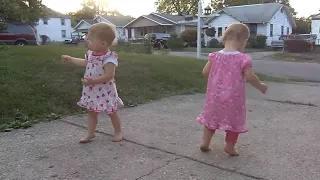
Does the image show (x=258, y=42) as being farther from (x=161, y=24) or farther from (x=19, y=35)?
(x=19, y=35)

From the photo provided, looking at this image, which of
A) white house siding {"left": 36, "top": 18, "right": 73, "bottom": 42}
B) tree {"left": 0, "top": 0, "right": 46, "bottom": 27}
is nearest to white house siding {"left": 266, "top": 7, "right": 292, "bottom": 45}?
tree {"left": 0, "top": 0, "right": 46, "bottom": 27}

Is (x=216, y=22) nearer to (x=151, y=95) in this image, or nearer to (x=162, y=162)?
(x=151, y=95)

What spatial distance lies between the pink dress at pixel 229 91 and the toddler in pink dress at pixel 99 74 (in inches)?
41.8

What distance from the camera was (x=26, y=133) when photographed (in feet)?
14.2

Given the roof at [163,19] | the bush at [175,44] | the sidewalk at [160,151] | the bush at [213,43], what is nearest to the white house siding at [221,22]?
the bush at [213,43]

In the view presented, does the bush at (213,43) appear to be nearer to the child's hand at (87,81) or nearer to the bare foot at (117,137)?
the bare foot at (117,137)

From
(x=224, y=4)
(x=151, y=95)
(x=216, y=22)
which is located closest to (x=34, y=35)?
(x=151, y=95)

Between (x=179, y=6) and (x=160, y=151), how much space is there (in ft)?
221

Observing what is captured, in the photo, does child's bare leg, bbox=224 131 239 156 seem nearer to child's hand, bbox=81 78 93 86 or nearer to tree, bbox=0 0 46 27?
child's hand, bbox=81 78 93 86

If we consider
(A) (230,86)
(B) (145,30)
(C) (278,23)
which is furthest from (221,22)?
(A) (230,86)

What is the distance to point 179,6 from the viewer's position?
6900 centimetres

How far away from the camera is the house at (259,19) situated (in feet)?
136

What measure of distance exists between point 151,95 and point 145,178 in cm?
370

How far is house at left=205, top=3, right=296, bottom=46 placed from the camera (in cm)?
4138
